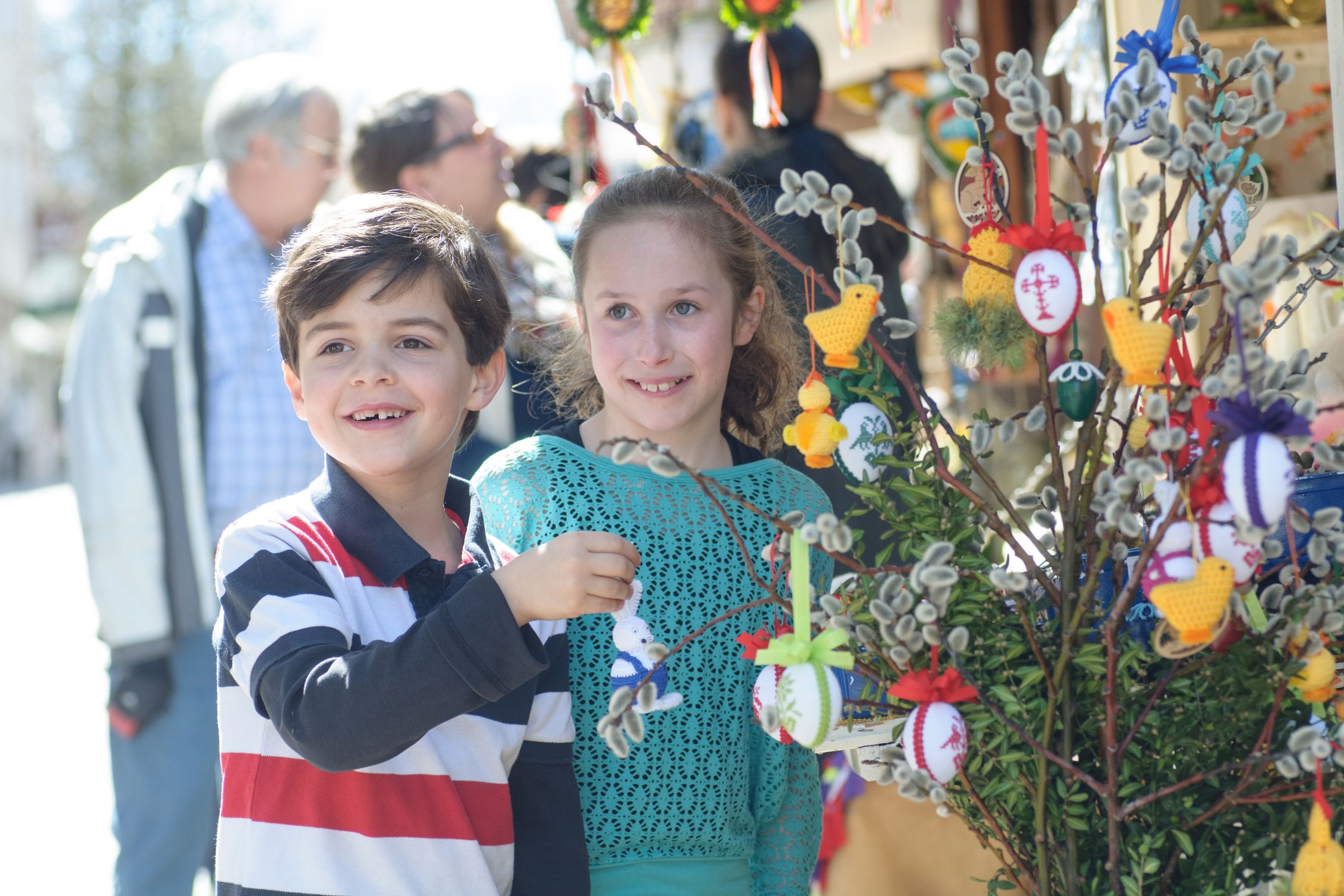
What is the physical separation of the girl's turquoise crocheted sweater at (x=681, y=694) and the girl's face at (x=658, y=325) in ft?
0.30

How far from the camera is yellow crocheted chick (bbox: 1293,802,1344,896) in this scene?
882mm

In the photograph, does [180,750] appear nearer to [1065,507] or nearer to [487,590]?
[487,590]

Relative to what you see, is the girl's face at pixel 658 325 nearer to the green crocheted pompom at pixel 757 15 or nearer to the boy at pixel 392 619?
the boy at pixel 392 619

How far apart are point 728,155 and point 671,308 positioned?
1426 mm

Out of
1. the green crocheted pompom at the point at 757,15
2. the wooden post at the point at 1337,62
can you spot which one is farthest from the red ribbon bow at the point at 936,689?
the green crocheted pompom at the point at 757,15

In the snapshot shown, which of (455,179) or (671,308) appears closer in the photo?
(671,308)

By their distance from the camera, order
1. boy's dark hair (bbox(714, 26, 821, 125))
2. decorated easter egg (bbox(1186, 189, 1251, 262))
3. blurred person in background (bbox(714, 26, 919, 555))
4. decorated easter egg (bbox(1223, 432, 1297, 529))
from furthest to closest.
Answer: boy's dark hair (bbox(714, 26, 821, 125)), blurred person in background (bbox(714, 26, 919, 555)), decorated easter egg (bbox(1186, 189, 1251, 262)), decorated easter egg (bbox(1223, 432, 1297, 529))

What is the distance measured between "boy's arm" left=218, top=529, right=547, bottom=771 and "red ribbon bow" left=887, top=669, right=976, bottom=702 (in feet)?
1.14

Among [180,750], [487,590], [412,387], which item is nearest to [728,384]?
[412,387]

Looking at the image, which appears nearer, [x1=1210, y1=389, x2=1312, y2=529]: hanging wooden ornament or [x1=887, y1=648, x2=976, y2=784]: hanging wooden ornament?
[x1=1210, y1=389, x2=1312, y2=529]: hanging wooden ornament

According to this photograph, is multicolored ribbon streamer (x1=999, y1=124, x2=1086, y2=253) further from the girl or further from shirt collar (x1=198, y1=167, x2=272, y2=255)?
shirt collar (x1=198, y1=167, x2=272, y2=255)

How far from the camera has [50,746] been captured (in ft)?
17.0

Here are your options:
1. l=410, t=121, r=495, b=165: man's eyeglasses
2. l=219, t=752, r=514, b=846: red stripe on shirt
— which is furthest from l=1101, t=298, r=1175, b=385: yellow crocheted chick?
l=410, t=121, r=495, b=165: man's eyeglasses

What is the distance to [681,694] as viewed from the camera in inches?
56.7
